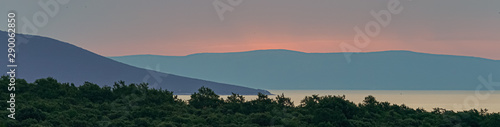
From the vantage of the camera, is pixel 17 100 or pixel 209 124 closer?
pixel 209 124

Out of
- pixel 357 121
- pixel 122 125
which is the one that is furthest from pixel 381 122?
pixel 122 125

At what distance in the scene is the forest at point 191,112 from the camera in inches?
1508

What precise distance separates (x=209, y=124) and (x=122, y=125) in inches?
211

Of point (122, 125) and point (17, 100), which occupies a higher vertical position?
point (17, 100)

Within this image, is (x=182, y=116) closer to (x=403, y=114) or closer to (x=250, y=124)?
(x=250, y=124)

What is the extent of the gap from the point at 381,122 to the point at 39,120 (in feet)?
67.0

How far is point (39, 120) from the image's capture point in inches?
1506

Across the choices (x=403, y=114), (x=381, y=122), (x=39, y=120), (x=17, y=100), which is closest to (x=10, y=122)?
(x=39, y=120)

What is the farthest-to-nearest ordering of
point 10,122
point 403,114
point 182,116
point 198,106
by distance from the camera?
point 198,106, point 403,114, point 182,116, point 10,122

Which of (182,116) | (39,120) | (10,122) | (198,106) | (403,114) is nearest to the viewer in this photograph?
(10,122)

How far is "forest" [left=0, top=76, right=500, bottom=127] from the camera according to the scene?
1508 inches

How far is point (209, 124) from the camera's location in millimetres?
39938

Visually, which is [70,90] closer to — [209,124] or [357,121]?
[209,124]

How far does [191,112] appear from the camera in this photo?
151 ft
